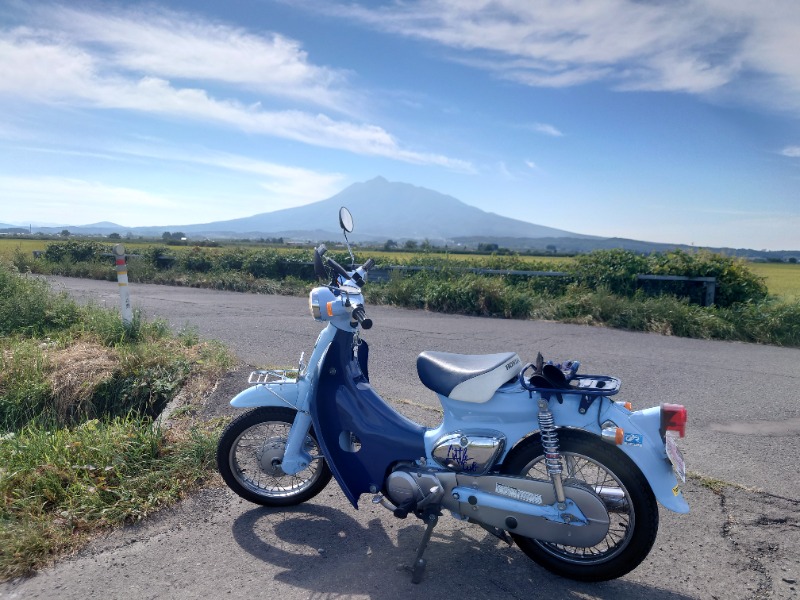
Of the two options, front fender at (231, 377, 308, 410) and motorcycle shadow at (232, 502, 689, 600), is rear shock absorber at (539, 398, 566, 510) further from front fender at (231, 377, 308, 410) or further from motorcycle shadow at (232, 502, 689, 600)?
front fender at (231, 377, 308, 410)

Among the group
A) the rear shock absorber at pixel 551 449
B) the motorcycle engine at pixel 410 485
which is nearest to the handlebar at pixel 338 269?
the motorcycle engine at pixel 410 485

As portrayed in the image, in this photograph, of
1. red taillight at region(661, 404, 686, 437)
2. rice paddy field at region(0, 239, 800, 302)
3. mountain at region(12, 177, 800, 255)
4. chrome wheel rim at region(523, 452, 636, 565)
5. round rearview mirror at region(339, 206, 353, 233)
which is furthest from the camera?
mountain at region(12, 177, 800, 255)

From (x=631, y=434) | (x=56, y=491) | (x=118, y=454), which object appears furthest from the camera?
(x=118, y=454)

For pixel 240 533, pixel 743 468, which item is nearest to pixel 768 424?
pixel 743 468

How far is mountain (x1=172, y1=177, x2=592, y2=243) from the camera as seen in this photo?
8319cm

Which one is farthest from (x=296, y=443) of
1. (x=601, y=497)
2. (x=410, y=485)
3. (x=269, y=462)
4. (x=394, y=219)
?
(x=394, y=219)

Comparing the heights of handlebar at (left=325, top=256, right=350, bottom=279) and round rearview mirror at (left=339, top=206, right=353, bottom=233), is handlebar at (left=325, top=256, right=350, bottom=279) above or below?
below

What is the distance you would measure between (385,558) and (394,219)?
415 feet

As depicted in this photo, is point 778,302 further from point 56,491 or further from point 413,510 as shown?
point 56,491

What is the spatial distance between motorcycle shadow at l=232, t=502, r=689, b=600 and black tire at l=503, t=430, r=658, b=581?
0.11m

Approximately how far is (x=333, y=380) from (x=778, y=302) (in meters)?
9.31

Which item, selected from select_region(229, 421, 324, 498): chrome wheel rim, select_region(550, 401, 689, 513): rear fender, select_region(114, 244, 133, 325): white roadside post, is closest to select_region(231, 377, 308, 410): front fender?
select_region(229, 421, 324, 498): chrome wheel rim

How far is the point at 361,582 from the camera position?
3.00m

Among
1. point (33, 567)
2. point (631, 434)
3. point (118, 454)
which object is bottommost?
point (33, 567)
